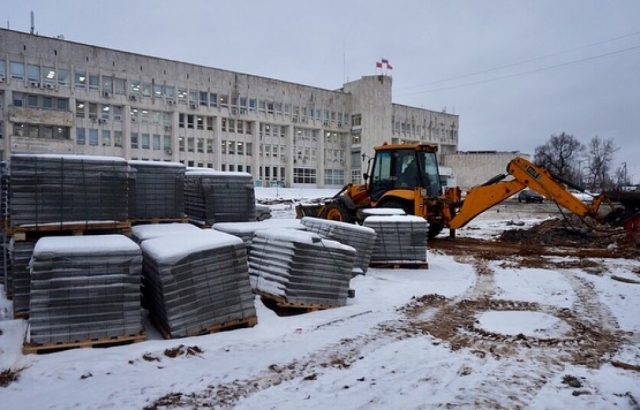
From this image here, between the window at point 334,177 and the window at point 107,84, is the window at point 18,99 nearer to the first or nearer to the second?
the window at point 107,84

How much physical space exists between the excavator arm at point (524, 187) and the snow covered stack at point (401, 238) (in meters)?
3.95

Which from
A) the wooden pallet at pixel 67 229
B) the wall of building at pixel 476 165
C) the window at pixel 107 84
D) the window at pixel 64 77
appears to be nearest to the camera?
the wooden pallet at pixel 67 229

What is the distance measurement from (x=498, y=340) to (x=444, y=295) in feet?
8.86

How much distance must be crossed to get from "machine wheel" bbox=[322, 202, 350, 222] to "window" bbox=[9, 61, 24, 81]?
42.9 m

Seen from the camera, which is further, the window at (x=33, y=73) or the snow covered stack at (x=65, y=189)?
the window at (x=33, y=73)

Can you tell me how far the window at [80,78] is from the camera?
48969 mm

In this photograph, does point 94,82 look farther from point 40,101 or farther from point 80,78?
point 40,101

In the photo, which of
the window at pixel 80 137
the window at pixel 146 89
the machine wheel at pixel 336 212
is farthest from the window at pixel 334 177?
the machine wheel at pixel 336 212

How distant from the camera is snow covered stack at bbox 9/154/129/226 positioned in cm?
692

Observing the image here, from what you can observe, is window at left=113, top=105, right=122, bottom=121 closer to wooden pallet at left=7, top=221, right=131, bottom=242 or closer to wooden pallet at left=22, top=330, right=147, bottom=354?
wooden pallet at left=7, top=221, right=131, bottom=242

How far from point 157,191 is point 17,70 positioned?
46.1m

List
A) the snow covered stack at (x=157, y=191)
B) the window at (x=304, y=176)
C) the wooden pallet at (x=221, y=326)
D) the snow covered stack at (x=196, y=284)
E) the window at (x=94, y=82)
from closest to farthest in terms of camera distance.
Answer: the snow covered stack at (x=196, y=284) → the wooden pallet at (x=221, y=326) → the snow covered stack at (x=157, y=191) → the window at (x=94, y=82) → the window at (x=304, y=176)

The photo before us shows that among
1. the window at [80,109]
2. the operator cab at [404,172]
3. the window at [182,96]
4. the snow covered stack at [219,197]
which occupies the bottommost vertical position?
the snow covered stack at [219,197]

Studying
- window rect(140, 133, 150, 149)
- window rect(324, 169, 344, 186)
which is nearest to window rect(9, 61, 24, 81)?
window rect(140, 133, 150, 149)
